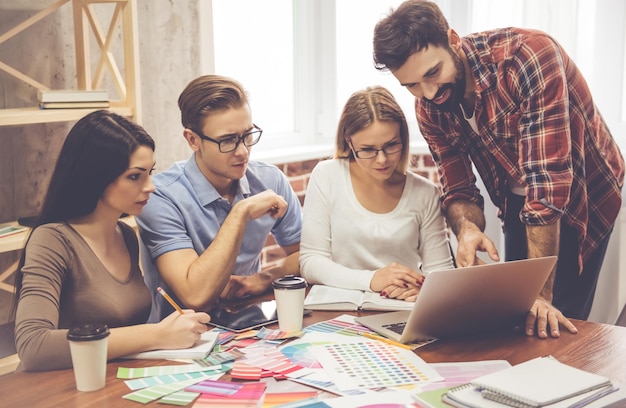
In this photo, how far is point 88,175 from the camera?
1603 mm

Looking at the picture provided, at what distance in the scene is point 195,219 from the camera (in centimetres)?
197

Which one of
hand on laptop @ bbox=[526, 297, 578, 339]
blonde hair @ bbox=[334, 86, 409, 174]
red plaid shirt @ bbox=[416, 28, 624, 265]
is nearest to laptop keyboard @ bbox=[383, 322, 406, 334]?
hand on laptop @ bbox=[526, 297, 578, 339]

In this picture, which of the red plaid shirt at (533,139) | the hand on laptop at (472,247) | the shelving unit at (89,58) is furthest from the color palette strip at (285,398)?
the shelving unit at (89,58)

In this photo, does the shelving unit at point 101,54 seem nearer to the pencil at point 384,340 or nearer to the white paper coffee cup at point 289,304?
the white paper coffee cup at point 289,304

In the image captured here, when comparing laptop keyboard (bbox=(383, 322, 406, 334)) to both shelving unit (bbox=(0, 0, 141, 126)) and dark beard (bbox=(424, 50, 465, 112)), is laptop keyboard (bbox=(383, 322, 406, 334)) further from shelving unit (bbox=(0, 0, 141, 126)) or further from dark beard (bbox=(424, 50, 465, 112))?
shelving unit (bbox=(0, 0, 141, 126))

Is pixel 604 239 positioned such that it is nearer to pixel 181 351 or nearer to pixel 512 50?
pixel 512 50

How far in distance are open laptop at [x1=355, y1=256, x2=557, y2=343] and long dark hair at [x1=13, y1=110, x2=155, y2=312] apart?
26.1 inches

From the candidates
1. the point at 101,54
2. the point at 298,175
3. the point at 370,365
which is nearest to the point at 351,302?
the point at 370,365

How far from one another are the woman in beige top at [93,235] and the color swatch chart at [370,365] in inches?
11.1

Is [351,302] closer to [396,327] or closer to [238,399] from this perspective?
[396,327]

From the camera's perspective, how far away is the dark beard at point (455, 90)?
6.35 ft

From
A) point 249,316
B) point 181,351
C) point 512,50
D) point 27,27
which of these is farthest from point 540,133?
point 27,27

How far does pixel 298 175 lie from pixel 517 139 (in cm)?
143

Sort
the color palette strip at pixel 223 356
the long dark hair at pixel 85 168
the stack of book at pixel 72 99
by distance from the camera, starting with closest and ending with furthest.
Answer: the color palette strip at pixel 223 356
the long dark hair at pixel 85 168
the stack of book at pixel 72 99
